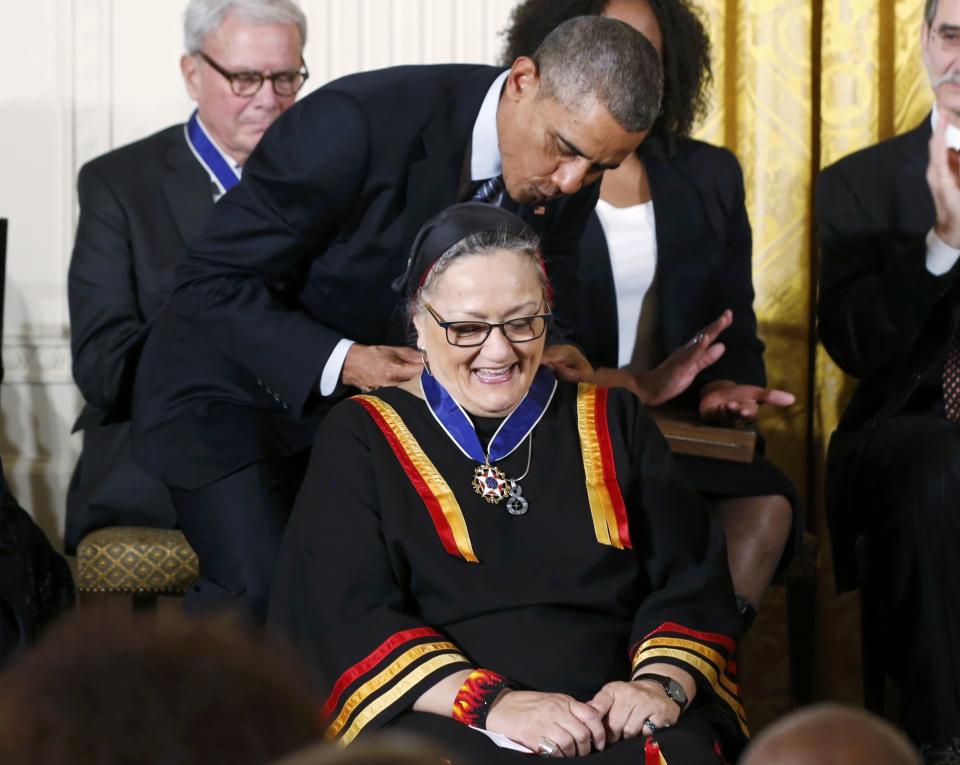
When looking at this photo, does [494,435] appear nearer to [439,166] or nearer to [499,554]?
[499,554]

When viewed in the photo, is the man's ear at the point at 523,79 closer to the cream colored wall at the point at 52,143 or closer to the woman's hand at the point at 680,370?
the woman's hand at the point at 680,370

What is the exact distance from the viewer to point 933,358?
3.15m

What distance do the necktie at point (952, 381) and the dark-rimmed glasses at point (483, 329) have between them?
114 centimetres

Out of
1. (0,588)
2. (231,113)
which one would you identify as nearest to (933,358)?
(231,113)

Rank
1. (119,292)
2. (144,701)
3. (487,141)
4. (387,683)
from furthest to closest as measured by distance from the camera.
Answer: (119,292)
(487,141)
(387,683)
(144,701)

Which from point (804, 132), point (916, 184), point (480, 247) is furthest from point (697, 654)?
point (804, 132)

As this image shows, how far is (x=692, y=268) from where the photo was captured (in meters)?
3.39

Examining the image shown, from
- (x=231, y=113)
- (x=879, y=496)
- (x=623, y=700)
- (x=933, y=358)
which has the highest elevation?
(x=231, y=113)

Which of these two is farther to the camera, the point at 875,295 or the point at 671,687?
the point at 875,295

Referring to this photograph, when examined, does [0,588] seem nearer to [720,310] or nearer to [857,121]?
[720,310]

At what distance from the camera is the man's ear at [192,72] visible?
11.4 feet

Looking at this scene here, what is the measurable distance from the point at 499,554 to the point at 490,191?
0.76 meters

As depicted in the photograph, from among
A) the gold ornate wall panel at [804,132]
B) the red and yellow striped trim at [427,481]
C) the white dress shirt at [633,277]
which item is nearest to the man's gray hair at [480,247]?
the red and yellow striped trim at [427,481]

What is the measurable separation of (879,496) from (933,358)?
0.33 meters
